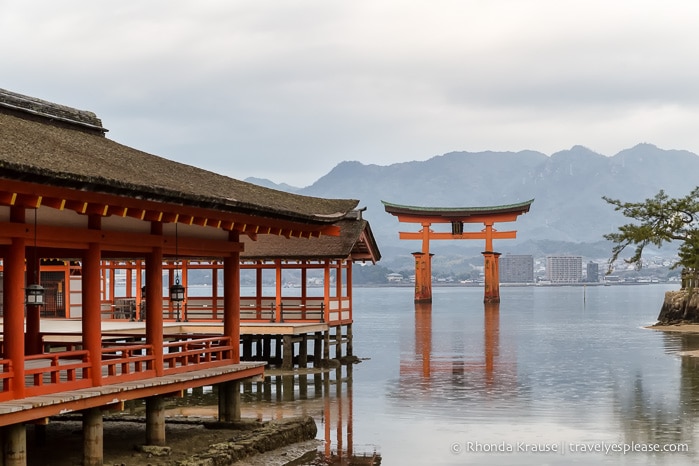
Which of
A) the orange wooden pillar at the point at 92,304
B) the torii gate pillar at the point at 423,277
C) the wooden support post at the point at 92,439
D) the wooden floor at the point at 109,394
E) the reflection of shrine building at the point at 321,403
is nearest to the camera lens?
the wooden floor at the point at 109,394

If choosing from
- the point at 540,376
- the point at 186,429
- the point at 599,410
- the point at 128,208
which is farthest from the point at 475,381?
the point at 128,208

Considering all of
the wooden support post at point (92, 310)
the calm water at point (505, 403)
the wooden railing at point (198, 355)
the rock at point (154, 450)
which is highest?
the wooden support post at point (92, 310)

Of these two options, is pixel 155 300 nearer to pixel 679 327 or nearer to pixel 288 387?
pixel 288 387

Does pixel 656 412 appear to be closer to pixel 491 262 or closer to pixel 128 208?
pixel 128 208

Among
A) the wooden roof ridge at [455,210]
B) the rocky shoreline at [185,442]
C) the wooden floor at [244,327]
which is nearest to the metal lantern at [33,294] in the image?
the rocky shoreline at [185,442]

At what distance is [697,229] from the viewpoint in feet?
203

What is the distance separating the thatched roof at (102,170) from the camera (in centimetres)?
1392

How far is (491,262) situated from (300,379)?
6597 centimetres

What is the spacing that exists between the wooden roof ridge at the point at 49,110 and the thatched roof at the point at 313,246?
13775 millimetres

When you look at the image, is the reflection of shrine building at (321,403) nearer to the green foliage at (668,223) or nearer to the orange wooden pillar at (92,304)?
the orange wooden pillar at (92,304)

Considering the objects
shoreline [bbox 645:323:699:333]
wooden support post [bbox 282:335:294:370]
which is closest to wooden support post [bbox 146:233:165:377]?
wooden support post [bbox 282:335:294:370]

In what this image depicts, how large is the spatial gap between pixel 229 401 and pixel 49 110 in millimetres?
6312

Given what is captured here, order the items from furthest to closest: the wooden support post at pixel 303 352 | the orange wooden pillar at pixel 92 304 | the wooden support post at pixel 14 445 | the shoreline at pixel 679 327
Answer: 1. the shoreline at pixel 679 327
2. the wooden support post at pixel 303 352
3. the orange wooden pillar at pixel 92 304
4. the wooden support post at pixel 14 445

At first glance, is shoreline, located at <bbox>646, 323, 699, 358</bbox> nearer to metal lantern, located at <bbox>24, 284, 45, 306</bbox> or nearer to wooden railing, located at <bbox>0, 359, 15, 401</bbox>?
metal lantern, located at <bbox>24, 284, 45, 306</bbox>
